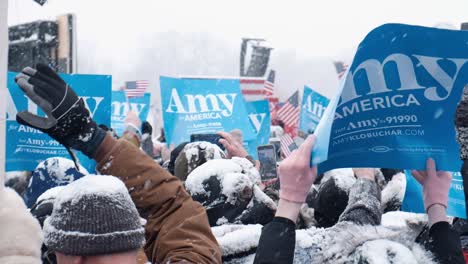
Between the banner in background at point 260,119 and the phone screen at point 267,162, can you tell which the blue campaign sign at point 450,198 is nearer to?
the phone screen at point 267,162

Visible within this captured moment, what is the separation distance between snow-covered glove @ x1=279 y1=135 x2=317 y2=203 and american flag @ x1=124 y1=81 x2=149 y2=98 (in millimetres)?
9384

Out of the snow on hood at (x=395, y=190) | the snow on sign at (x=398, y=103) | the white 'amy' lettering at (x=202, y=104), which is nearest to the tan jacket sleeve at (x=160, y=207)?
the snow on sign at (x=398, y=103)

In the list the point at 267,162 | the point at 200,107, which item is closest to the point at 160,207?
the point at 267,162

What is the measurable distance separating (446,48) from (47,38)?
872cm

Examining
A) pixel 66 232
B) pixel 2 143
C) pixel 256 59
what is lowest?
pixel 256 59

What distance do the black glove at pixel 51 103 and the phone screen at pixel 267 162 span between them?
3.55 meters

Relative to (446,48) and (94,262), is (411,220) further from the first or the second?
(94,262)

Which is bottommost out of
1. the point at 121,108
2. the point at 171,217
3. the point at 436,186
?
the point at 121,108

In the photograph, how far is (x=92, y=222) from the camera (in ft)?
5.34

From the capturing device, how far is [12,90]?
4840mm

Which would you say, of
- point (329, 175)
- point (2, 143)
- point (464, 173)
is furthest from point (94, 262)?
point (329, 175)

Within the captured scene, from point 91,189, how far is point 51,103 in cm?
39

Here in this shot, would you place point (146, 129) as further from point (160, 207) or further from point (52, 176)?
point (160, 207)

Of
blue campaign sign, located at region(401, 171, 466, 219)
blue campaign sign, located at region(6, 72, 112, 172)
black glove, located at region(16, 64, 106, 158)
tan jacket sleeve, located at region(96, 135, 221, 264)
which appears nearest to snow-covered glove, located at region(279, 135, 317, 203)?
tan jacket sleeve, located at region(96, 135, 221, 264)
